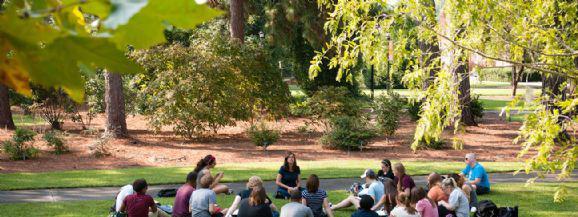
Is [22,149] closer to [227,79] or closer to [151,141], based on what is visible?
[151,141]

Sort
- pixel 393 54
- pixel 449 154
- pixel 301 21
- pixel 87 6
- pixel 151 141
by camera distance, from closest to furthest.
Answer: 1. pixel 87 6
2. pixel 393 54
3. pixel 449 154
4. pixel 151 141
5. pixel 301 21

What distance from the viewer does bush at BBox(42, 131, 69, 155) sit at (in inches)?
789

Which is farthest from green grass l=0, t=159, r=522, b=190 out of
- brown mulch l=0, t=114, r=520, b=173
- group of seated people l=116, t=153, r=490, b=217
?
group of seated people l=116, t=153, r=490, b=217

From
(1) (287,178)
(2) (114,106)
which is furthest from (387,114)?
(1) (287,178)

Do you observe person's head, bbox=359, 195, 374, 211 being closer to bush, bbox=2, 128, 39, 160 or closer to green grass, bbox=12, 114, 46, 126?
bush, bbox=2, 128, 39, 160

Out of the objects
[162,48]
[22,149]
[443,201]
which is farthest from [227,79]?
[443,201]

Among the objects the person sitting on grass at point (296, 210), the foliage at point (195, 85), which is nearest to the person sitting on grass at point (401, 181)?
the person sitting on grass at point (296, 210)

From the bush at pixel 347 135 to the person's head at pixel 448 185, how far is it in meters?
11.2

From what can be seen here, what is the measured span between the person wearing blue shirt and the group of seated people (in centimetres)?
170

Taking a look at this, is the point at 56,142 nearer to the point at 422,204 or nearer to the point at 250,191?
the point at 250,191

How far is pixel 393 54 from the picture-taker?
8.41 meters

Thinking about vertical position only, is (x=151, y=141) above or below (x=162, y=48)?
below

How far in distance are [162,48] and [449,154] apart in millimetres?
10810

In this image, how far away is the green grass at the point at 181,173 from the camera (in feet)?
49.9
